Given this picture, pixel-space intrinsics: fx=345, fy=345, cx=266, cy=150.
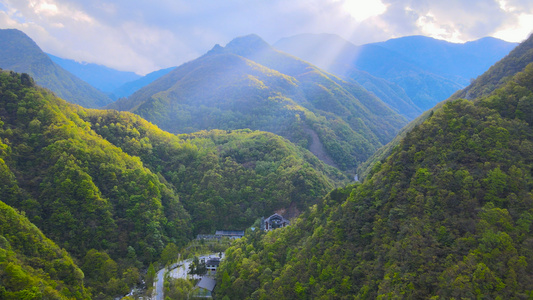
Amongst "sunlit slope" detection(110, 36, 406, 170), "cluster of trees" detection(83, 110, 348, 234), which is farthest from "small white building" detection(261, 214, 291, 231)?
"sunlit slope" detection(110, 36, 406, 170)

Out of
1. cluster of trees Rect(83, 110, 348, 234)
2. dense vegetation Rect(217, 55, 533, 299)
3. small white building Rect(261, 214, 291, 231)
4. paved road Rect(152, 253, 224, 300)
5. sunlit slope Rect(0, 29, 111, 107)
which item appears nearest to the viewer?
dense vegetation Rect(217, 55, 533, 299)

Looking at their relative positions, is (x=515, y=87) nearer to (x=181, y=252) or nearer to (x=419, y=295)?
(x=419, y=295)

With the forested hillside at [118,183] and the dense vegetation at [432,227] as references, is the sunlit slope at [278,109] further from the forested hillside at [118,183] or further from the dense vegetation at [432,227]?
the dense vegetation at [432,227]

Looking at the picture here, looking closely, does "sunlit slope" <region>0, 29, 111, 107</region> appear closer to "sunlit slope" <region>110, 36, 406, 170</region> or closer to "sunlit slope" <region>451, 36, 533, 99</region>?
"sunlit slope" <region>110, 36, 406, 170</region>

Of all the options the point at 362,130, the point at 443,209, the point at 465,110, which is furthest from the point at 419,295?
the point at 362,130

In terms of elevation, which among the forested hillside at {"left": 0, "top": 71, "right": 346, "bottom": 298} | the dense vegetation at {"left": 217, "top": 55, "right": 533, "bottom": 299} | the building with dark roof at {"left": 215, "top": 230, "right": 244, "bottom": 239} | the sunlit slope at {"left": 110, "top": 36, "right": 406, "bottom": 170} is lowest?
the dense vegetation at {"left": 217, "top": 55, "right": 533, "bottom": 299}

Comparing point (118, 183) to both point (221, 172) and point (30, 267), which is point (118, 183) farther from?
point (30, 267)

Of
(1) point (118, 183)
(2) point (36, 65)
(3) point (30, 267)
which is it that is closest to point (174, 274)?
(1) point (118, 183)

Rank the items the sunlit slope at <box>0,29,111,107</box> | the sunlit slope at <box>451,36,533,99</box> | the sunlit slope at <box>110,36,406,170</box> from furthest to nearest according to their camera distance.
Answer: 1. the sunlit slope at <box>0,29,111,107</box>
2. the sunlit slope at <box>110,36,406,170</box>
3. the sunlit slope at <box>451,36,533,99</box>
